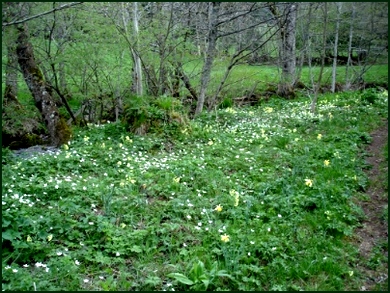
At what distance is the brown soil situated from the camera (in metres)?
4.25

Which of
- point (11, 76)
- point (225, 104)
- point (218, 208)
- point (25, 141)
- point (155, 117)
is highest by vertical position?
point (11, 76)

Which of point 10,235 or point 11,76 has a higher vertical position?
point 11,76

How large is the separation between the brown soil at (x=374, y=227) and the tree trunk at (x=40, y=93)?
20.7ft

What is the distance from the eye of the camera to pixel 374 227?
5273 mm

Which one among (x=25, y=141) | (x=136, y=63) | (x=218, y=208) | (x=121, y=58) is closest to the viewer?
(x=218, y=208)

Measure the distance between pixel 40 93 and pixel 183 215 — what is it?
5356 mm

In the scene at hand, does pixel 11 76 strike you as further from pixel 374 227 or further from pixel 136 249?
pixel 374 227

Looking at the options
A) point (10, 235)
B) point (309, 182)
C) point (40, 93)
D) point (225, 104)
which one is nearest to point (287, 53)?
point (225, 104)

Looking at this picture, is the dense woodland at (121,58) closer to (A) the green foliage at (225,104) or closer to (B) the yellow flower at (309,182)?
(A) the green foliage at (225,104)

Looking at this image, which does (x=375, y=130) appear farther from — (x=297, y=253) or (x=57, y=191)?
(x=57, y=191)

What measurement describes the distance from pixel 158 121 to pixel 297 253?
544cm

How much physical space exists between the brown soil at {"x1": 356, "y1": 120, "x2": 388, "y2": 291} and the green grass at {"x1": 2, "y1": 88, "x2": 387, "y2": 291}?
0.44 ft

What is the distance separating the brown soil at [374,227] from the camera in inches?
167

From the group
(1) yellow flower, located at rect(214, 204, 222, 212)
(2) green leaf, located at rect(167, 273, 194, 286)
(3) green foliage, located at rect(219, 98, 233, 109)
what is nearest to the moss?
(1) yellow flower, located at rect(214, 204, 222, 212)
